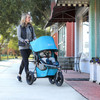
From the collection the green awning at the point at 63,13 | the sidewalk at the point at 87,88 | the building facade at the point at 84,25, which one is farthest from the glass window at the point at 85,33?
the sidewalk at the point at 87,88

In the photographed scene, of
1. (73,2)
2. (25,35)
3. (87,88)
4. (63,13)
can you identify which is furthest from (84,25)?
(87,88)

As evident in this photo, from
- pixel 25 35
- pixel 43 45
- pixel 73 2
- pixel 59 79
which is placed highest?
pixel 73 2

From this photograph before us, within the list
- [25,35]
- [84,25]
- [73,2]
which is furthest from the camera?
[84,25]

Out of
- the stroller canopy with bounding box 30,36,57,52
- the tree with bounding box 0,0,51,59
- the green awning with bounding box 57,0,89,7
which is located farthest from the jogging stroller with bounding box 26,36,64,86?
the tree with bounding box 0,0,51,59

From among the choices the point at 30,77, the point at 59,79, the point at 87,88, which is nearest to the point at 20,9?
the point at 30,77

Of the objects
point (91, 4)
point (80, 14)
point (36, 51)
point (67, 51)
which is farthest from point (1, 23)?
point (36, 51)

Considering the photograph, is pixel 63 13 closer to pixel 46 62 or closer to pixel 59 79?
pixel 46 62

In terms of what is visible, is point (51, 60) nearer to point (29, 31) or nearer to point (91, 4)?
point (29, 31)

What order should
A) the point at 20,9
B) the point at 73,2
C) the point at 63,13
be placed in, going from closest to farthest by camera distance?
the point at 73,2 < the point at 63,13 < the point at 20,9

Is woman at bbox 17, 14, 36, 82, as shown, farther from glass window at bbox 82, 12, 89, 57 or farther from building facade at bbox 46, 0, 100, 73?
glass window at bbox 82, 12, 89, 57

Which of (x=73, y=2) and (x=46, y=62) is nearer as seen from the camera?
(x=46, y=62)

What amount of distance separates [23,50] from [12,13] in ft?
29.0

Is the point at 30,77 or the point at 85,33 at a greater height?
the point at 85,33

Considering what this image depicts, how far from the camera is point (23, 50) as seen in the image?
7.12 metres
